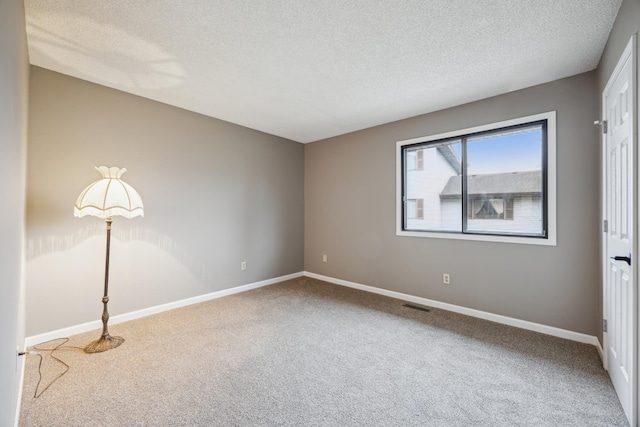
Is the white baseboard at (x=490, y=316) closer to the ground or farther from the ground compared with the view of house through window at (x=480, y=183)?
closer to the ground

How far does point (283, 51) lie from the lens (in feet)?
7.29

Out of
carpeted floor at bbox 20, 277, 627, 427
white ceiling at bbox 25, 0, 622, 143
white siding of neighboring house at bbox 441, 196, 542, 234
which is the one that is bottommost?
carpeted floor at bbox 20, 277, 627, 427

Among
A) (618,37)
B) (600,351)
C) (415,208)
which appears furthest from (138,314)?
(618,37)

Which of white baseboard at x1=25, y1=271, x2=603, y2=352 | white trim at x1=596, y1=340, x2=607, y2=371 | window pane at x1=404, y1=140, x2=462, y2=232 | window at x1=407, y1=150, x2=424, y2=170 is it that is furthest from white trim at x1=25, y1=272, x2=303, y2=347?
white trim at x1=596, y1=340, x2=607, y2=371

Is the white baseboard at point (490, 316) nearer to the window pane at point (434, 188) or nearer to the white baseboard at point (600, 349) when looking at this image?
the white baseboard at point (600, 349)

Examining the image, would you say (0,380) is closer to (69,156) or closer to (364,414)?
(364,414)

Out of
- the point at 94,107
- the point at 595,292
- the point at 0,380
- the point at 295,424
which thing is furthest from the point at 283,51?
the point at 595,292

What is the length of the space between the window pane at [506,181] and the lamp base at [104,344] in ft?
12.6

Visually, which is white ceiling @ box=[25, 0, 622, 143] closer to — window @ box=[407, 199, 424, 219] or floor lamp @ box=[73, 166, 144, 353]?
floor lamp @ box=[73, 166, 144, 353]

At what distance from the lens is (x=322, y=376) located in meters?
Result: 2.02

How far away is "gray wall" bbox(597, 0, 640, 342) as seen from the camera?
1.53 meters

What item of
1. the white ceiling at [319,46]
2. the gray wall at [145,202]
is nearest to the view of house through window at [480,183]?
the white ceiling at [319,46]

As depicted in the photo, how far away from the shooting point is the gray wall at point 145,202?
2525 mm

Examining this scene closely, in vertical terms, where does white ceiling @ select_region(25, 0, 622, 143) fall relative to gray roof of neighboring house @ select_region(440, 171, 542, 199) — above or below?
above
